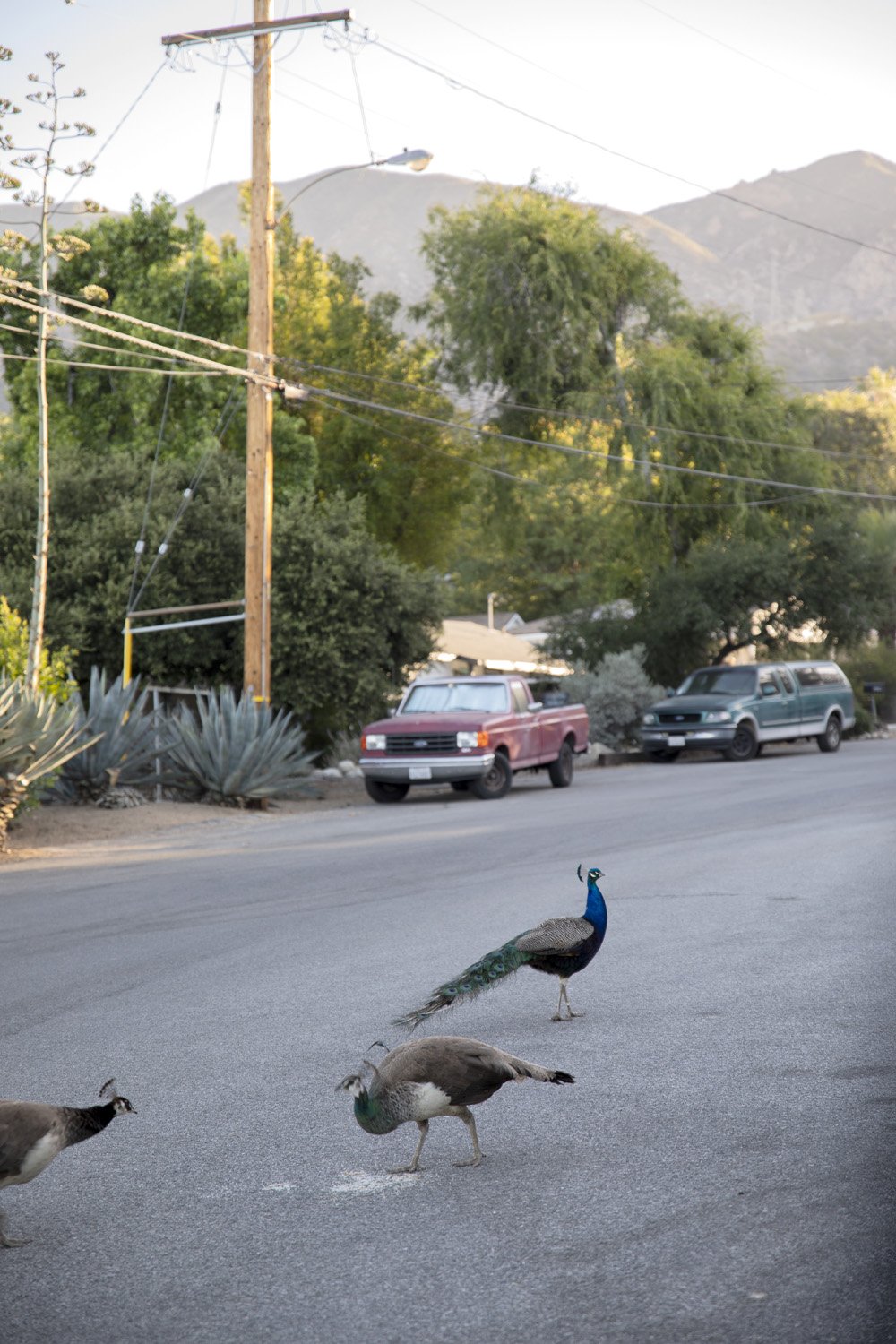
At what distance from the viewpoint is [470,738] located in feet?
73.3

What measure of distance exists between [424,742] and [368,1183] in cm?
1719

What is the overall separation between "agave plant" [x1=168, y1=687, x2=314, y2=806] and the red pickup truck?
144 cm

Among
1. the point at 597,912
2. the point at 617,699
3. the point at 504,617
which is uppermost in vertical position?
the point at 504,617

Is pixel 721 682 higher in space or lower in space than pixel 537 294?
lower

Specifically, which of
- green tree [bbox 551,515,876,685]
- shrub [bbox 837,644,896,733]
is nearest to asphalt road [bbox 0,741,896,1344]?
green tree [bbox 551,515,876,685]

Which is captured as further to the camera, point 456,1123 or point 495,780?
point 495,780

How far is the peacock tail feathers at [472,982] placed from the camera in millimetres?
6219

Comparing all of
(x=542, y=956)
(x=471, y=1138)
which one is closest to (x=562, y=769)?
(x=542, y=956)

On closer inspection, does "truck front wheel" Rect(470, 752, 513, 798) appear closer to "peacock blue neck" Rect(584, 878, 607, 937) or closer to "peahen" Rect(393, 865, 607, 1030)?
"peahen" Rect(393, 865, 607, 1030)

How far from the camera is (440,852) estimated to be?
1540cm

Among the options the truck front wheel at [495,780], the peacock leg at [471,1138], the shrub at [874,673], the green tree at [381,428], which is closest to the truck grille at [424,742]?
the truck front wheel at [495,780]

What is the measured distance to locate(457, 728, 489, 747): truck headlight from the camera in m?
22.3

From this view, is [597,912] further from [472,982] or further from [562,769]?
[562,769]

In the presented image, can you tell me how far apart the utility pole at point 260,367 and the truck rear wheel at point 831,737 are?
1540cm
